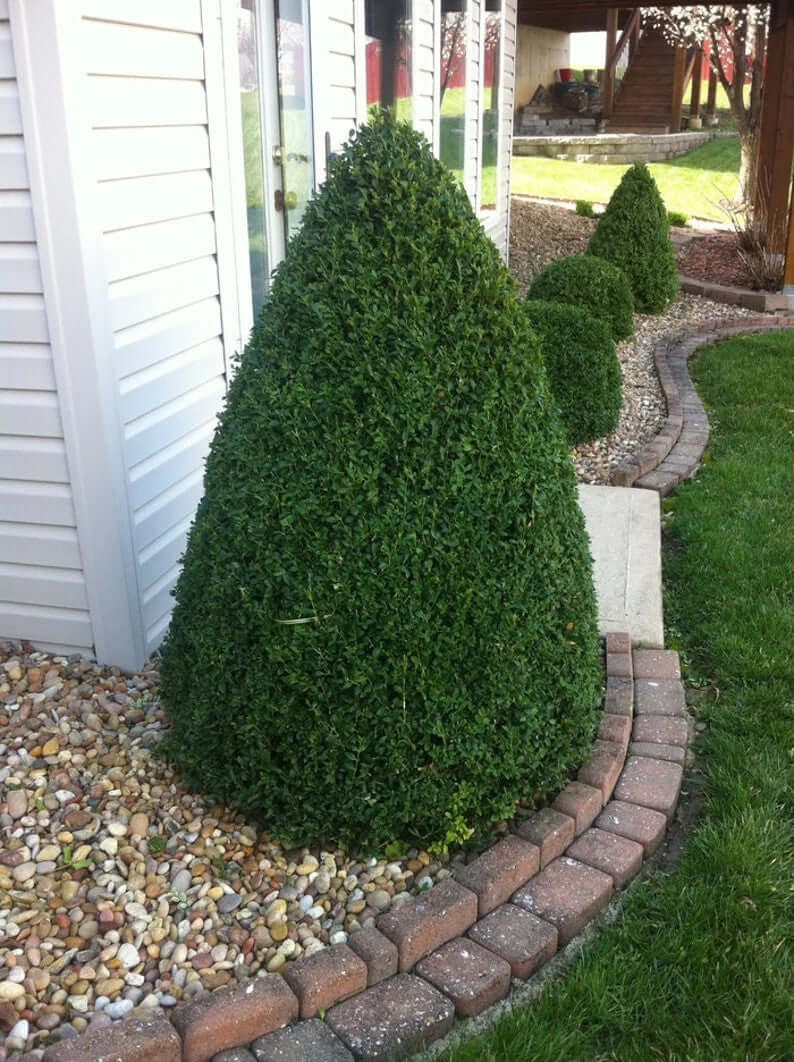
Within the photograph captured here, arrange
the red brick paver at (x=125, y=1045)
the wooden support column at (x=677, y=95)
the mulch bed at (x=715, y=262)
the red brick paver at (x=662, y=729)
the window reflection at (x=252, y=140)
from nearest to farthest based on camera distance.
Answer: the red brick paver at (x=125, y=1045) → the red brick paver at (x=662, y=729) → the window reflection at (x=252, y=140) → the mulch bed at (x=715, y=262) → the wooden support column at (x=677, y=95)

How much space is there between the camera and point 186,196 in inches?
129

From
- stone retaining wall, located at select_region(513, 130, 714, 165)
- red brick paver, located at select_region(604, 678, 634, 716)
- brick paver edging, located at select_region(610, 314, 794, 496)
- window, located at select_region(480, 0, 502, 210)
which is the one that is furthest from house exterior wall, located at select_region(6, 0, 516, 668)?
stone retaining wall, located at select_region(513, 130, 714, 165)

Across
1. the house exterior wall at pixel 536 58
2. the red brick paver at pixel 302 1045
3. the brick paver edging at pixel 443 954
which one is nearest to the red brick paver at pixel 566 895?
the brick paver edging at pixel 443 954

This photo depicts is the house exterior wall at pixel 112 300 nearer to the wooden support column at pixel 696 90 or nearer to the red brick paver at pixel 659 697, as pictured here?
the red brick paver at pixel 659 697

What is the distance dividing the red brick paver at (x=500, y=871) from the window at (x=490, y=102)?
26.2 ft

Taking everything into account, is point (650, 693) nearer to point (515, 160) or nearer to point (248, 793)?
point (248, 793)

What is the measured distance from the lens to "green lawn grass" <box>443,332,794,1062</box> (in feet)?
6.30

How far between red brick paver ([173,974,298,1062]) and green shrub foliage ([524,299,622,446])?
3772 mm

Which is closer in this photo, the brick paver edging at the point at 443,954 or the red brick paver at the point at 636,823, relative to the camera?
the brick paver edging at the point at 443,954

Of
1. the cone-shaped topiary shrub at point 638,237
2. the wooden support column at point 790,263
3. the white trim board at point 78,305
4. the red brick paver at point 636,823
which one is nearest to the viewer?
the red brick paver at point 636,823

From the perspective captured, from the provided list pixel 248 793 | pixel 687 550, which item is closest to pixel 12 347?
pixel 248 793

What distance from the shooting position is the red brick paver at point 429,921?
204 centimetres

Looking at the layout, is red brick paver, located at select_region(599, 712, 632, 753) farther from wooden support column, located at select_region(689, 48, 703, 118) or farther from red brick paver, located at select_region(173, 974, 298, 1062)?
wooden support column, located at select_region(689, 48, 703, 118)

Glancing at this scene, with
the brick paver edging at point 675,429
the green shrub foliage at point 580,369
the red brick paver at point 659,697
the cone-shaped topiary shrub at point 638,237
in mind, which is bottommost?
the red brick paver at point 659,697
